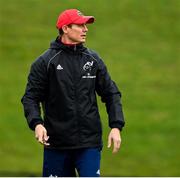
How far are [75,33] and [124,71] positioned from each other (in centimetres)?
1013

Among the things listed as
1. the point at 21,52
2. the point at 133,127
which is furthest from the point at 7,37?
the point at 133,127

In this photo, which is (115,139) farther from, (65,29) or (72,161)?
(65,29)

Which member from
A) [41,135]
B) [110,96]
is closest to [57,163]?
[41,135]

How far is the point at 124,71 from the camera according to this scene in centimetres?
1767

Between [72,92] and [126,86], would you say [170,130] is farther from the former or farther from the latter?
[72,92]

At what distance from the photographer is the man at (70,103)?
7418 mm

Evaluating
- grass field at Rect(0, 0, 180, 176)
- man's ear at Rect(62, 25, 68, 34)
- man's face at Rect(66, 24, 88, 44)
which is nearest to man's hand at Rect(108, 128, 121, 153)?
man's face at Rect(66, 24, 88, 44)

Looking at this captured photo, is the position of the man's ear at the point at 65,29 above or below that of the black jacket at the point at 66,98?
above

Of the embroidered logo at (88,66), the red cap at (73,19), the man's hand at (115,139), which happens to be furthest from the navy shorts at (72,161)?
the red cap at (73,19)

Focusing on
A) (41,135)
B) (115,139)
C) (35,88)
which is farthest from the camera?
(35,88)

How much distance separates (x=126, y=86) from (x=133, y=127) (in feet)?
6.14

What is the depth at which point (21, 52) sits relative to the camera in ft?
60.9

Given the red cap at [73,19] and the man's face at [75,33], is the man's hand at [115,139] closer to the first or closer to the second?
the man's face at [75,33]

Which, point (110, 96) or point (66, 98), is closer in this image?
point (66, 98)
